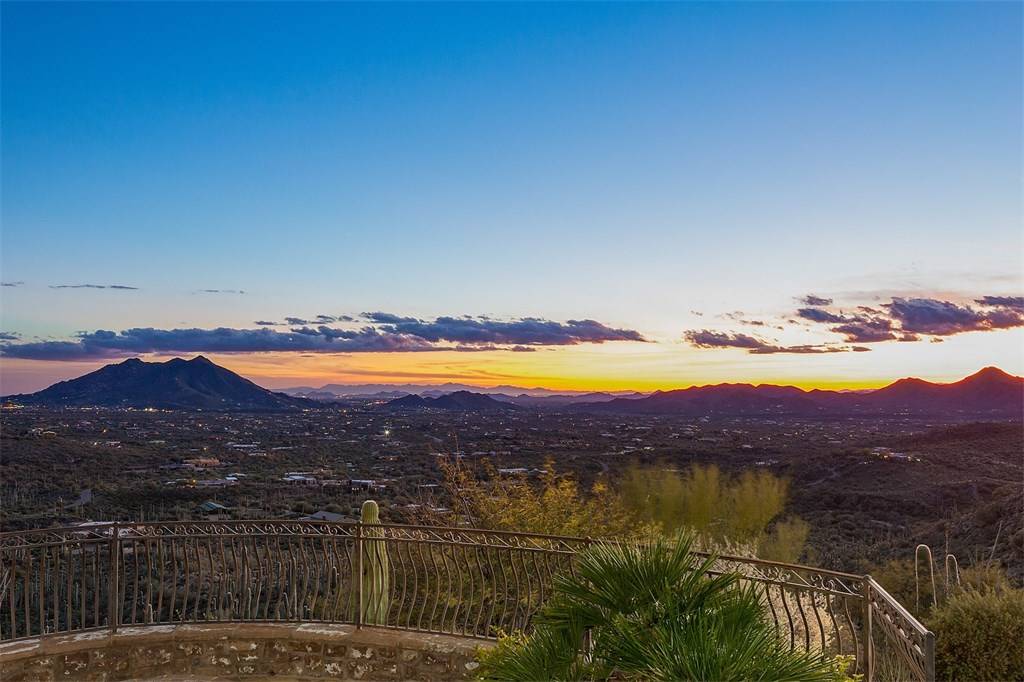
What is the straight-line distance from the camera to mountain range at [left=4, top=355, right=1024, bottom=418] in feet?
220

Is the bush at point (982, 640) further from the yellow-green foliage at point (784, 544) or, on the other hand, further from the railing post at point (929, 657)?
the yellow-green foliage at point (784, 544)

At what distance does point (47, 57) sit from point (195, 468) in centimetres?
2608

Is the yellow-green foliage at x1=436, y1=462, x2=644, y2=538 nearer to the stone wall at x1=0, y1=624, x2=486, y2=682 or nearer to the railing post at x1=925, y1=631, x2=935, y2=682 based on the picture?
the stone wall at x1=0, y1=624, x2=486, y2=682

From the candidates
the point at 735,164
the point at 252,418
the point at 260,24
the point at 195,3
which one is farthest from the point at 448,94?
the point at 252,418

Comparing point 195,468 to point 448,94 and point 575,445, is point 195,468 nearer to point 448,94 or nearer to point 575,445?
point 575,445

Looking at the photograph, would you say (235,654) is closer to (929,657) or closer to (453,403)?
(929,657)

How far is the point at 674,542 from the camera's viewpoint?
3500mm

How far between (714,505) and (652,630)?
16431 millimetres

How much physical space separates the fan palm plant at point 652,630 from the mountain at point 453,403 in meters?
77.1

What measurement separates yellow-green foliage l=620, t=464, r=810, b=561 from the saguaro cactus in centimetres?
1164

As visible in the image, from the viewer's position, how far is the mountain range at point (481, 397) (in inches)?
2638

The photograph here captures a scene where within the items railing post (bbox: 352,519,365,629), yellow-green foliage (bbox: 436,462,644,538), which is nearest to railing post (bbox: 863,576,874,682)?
railing post (bbox: 352,519,365,629)

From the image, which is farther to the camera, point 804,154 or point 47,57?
point 804,154

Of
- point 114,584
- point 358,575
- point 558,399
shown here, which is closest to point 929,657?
point 358,575
